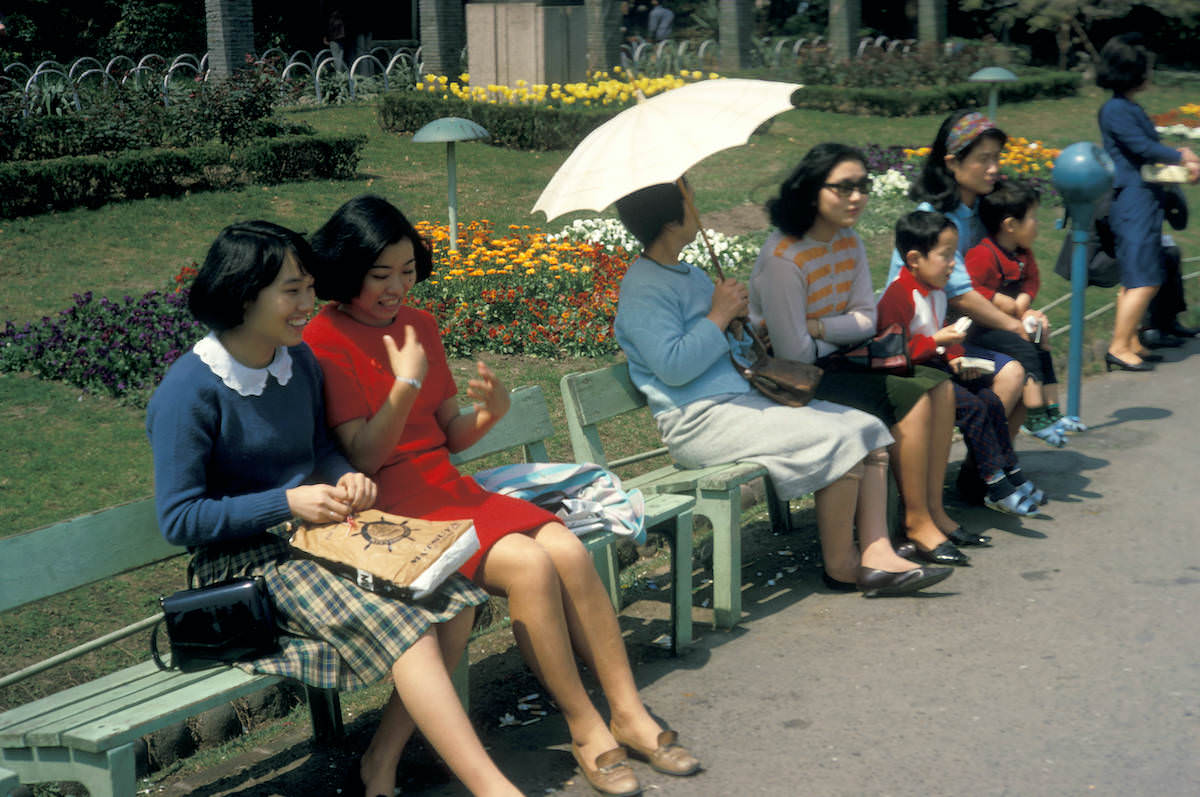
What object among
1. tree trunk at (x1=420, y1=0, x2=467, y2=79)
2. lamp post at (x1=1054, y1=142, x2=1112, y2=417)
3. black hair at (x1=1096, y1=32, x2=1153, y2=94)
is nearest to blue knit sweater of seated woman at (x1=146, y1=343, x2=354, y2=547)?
lamp post at (x1=1054, y1=142, x2=1112, y2=417)

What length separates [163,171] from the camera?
37.9ft

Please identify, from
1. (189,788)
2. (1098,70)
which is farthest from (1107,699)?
(1098,70)

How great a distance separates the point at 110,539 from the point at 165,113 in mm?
10622

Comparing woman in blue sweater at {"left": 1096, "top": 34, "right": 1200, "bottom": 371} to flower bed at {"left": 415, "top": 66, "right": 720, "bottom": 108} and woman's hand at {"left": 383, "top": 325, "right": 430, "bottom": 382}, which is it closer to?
woman's hand at {"left": 383, "top": 325, "right": 430, "bottom": 382}

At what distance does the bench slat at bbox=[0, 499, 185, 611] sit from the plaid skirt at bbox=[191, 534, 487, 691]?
143mm

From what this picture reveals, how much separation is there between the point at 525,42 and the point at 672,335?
516 inches

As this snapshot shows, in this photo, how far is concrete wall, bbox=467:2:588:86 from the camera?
16.6 m

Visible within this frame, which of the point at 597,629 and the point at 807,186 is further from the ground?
the point at 807,186

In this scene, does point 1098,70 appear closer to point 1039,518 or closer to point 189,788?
point 1039,518

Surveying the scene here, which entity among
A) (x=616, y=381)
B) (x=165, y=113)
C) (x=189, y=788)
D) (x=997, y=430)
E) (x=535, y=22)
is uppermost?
(x=535, y=22)

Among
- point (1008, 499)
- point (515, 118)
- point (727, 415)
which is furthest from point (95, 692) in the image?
point (515, 118)

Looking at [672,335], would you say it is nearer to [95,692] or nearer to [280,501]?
[280,501]

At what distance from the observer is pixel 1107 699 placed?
3795 mm

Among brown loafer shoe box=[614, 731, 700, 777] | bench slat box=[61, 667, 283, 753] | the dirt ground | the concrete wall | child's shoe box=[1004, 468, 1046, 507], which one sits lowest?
the dirt ground
